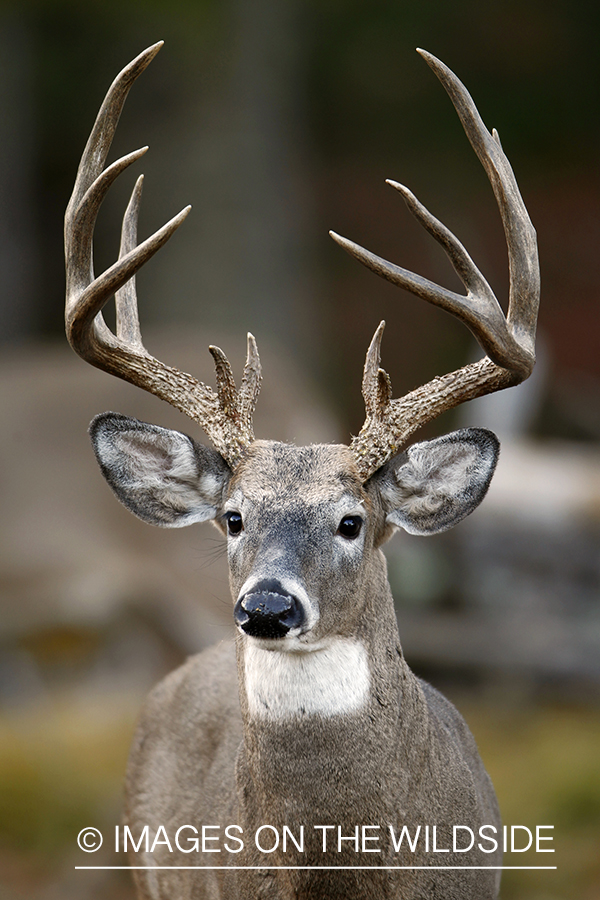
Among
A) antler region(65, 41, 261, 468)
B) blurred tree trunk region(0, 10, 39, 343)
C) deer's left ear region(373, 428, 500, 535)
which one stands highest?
blurred tree trunk region(0, 10, 39, 343)

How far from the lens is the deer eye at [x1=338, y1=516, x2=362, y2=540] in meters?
3.24

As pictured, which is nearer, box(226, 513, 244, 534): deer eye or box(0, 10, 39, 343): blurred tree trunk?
box(226, 513, 244, 534): deer eye

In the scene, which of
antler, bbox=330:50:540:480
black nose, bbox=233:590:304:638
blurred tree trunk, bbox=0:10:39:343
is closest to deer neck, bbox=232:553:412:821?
black nose, bbox=233:590:304:638

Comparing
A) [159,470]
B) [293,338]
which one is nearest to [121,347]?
[159,470]

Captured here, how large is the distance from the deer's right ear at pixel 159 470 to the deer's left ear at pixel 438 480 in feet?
1.67

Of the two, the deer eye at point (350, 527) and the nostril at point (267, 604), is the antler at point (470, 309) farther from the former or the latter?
the nostril at point (267, 604)

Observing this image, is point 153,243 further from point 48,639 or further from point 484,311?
point 48,639

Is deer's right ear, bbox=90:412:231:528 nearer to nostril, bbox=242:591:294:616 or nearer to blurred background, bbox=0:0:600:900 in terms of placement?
blurred background, bbox=0:0:600:900

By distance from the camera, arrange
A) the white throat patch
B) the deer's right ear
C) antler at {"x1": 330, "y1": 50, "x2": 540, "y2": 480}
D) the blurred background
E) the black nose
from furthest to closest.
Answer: the blurred background → the deer's right ear → antler at {"x1": 330, "y1": 50, "x2": 540, "y2": 480} → the white throat patch → the black nose

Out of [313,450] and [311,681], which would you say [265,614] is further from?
[313,450]

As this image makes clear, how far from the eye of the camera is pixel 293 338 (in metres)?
14.6

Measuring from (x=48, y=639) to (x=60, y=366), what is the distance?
241 centimetres

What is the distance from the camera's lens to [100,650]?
324 inches

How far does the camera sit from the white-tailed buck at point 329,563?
10.2 feet
